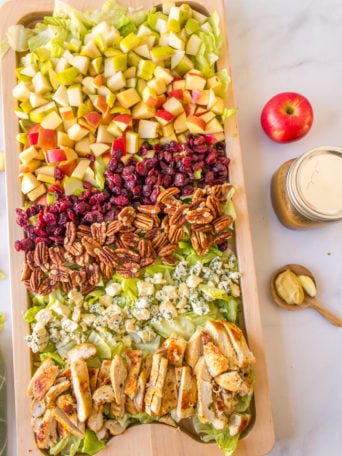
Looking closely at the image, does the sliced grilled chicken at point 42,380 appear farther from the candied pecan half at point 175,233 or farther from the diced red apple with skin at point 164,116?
the diced red apple with skin at point 164,116

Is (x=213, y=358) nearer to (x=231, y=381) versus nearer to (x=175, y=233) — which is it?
(x=231, y=381)

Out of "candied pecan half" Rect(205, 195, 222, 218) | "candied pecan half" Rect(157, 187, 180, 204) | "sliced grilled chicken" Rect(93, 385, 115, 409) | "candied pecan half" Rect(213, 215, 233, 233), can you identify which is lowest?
"sliced grilled chicken" Rect(93, 385, 115, 409)

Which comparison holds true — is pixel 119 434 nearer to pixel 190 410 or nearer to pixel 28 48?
pixel 190 410

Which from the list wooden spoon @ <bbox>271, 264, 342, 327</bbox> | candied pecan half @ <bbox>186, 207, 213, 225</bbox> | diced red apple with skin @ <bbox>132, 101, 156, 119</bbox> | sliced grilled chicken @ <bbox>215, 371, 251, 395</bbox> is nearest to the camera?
sliced grilled chicken @ <bbox>215, 371, 251, 395</bbox>

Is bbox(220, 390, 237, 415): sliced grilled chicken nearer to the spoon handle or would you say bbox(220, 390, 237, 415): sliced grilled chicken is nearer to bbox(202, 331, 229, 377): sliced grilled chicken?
bbox(202, 331, 229, 377): sliced grilled chicken

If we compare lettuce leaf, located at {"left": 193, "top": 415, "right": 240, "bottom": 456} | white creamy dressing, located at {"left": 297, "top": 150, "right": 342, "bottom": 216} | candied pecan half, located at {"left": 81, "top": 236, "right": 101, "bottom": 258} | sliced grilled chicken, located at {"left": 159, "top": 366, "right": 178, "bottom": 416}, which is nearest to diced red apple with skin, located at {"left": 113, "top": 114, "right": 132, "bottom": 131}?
candied pecan half, located at {"left": 81, "top": 236, "right": 101, "bottom": 258}

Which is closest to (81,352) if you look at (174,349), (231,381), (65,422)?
(65,422)
